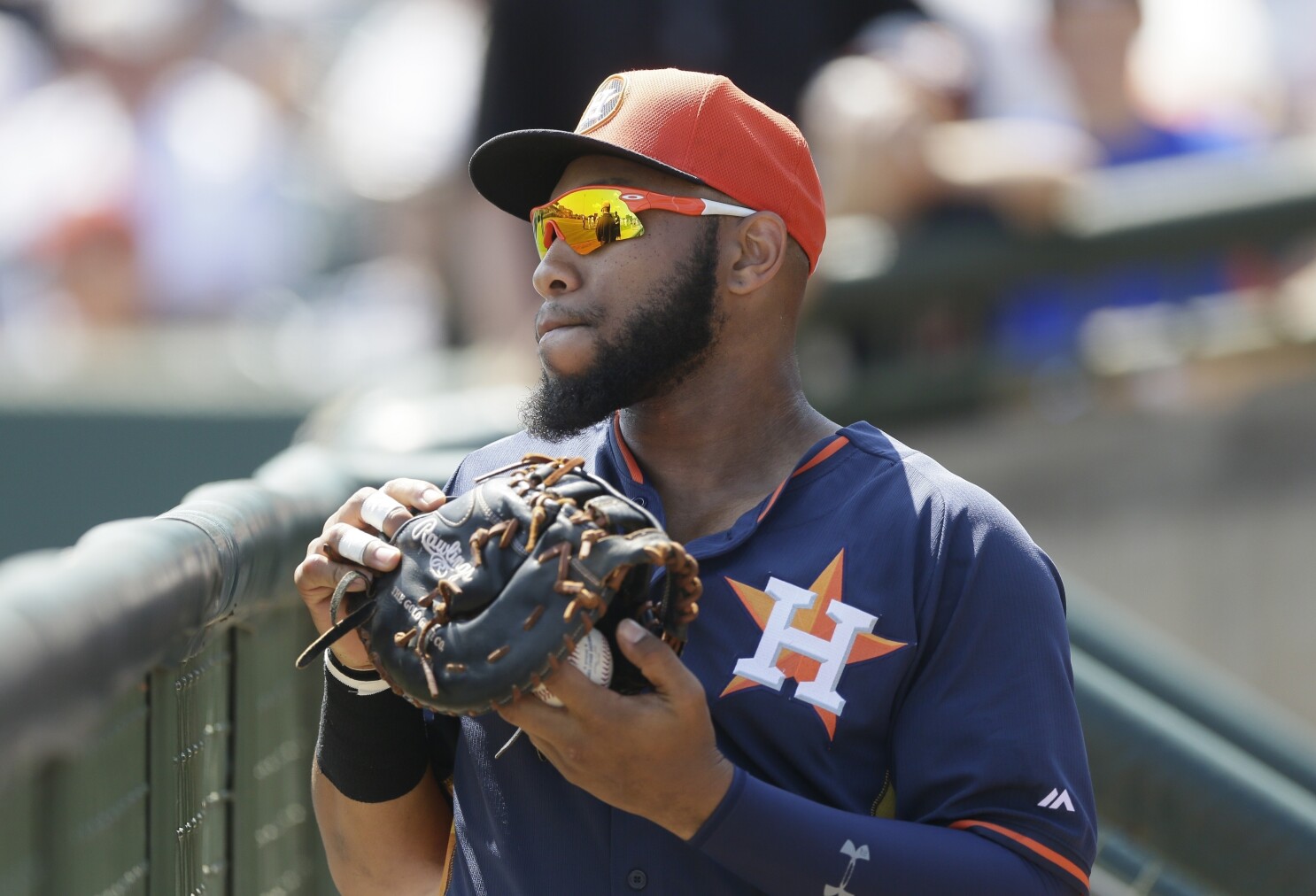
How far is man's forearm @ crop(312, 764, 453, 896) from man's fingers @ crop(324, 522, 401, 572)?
0.43m

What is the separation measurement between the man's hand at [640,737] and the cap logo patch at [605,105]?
72 centimetres

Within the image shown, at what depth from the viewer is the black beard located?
211cm

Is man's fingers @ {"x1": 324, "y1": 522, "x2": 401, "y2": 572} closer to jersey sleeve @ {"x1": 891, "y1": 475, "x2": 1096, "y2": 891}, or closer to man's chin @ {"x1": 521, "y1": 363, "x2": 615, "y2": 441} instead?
man's chin @ {"x1": 521, "y1": 363, "x2": 615, "y2": 441}

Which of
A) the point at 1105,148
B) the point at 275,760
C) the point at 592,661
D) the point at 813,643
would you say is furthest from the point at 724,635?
the point at 1105,148

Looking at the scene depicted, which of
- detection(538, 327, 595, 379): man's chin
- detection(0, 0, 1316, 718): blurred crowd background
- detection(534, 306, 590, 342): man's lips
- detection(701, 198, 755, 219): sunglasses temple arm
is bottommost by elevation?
detection(0, 0, 1316, 718): blurred crowd background

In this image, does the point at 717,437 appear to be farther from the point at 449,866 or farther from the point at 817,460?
the point at 449,866

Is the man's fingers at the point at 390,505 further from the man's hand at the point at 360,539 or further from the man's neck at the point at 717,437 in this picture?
the man's neck at the point at 717,437

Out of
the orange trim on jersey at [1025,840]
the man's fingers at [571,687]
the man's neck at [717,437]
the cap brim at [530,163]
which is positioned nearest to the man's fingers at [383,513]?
the man's fingers at [571,687]

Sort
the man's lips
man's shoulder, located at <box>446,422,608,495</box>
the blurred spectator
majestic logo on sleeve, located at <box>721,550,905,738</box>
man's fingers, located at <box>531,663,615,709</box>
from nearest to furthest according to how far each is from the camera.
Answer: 1. man's fingers, located at <box>531,663,615,709</box>
2. majestic logo on sleeve, located at <box>721,550,905,738</box>
3. the man's lips
4. man's shoulder, located at <box>446,422,608,495</box>
5. the blurred spectator

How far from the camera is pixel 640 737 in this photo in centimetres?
168

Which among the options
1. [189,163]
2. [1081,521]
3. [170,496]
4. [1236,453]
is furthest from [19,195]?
[1236,453]

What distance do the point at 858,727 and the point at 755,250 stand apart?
65 cm

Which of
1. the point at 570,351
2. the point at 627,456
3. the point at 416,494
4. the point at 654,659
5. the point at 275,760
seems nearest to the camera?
the point at 654,659

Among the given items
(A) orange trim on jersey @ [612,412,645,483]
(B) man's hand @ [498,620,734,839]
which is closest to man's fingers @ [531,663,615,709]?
(B) man's hand @ [498,620,734,839]
